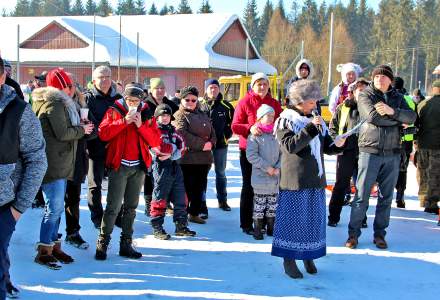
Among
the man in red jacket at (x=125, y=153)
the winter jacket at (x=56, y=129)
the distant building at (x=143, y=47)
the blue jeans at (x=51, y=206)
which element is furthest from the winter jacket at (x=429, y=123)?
the distant building at (x=143, y=47)

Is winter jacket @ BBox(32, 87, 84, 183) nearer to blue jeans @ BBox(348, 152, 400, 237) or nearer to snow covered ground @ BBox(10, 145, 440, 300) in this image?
snow covered ground @ BBox(10, 145, 440, 300)

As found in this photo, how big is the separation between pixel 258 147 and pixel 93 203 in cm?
194

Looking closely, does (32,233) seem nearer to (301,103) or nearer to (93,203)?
(93,203)

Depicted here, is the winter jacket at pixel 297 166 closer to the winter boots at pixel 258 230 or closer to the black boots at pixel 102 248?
the winter boots at pixel 258 230

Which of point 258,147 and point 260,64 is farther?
point 260,64

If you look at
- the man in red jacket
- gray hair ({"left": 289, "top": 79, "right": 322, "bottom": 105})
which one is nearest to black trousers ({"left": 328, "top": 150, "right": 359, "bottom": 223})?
gray hair ({"left": 289, "top": 79, "right": 322, "bottom": 105})

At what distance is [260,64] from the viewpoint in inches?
1441

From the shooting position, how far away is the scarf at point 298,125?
439 centimetres

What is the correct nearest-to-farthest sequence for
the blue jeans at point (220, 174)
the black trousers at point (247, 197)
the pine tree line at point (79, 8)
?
the black trousers at point (247, 197) < the blue jeans at point (220, 174) < the pine tree line at point (79, 8)

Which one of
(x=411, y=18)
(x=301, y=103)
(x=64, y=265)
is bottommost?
(x=64, y=265)

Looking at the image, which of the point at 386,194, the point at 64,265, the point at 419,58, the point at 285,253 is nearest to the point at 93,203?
the point at 64,265

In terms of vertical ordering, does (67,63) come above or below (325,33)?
below

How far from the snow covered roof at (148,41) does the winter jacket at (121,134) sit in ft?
83.4

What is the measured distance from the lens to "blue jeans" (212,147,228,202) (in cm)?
716
